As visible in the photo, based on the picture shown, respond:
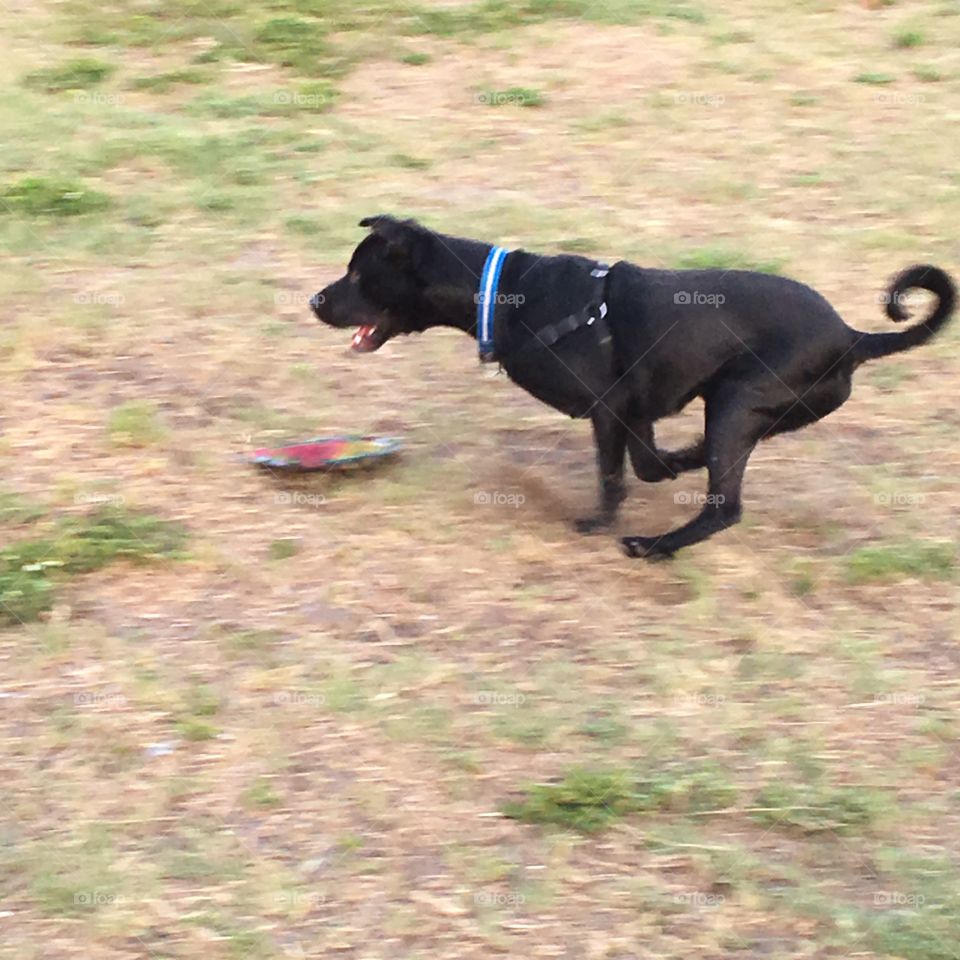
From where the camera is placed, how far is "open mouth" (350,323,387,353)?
581 cm

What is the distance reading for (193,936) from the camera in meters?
3.60

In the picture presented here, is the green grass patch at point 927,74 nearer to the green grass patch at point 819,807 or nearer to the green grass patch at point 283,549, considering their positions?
the green grass patch at point 283,549

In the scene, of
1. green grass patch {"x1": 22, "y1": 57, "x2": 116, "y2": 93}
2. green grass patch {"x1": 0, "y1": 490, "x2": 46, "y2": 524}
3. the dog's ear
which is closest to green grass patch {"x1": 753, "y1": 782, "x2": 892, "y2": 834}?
the dog's ear

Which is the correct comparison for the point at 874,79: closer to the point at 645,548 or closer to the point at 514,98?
the point at 514,98

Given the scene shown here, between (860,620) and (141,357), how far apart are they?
3.43 metres

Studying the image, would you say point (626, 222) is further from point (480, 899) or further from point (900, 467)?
point (480, 899)

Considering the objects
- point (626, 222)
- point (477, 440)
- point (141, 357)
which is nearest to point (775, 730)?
point (477, 440)

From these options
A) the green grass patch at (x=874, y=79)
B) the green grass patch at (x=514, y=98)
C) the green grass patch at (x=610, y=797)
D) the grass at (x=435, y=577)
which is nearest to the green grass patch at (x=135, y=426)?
the grass at (x=435, y=577)

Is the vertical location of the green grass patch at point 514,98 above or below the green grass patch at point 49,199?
above

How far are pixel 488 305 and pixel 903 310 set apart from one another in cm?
158

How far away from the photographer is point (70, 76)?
9336 mm

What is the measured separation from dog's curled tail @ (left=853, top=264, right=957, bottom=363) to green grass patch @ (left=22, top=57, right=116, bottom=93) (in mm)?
6024

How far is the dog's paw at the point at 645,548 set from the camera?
209 inches

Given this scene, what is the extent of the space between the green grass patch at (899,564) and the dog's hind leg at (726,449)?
483 mm
